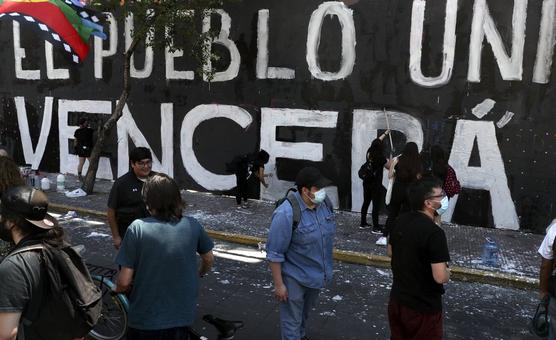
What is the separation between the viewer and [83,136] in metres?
12.6

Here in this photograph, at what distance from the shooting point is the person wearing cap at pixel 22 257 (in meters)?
2.35

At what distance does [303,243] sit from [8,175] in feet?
7.55

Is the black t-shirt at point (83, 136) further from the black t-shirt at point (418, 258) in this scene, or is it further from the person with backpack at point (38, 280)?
the black t-shirt at point (418, 258)

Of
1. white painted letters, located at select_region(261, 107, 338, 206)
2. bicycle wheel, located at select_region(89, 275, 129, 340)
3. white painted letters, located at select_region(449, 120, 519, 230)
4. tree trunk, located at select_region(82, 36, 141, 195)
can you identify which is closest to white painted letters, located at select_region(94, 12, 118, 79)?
tree trunk, located at select_region(82, 36, 141, 195)

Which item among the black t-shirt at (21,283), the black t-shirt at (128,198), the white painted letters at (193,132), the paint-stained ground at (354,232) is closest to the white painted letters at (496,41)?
the paint-stained ground at (354,232)

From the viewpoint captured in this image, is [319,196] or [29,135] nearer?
[319,196]

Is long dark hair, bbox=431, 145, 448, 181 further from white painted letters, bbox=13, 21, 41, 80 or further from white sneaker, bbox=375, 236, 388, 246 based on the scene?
white painted letters, bbox=13, 21, 41, 80

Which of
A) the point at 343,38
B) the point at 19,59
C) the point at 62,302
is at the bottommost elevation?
the point at 62,302

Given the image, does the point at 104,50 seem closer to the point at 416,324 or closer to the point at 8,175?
the point at 8,175

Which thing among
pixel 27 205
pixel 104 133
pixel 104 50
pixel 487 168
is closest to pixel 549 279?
pixel 27 205

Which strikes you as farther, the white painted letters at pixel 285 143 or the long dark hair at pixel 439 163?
the white painted letters at pixel 285 143

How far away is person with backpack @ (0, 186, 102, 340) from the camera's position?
93.0 inches

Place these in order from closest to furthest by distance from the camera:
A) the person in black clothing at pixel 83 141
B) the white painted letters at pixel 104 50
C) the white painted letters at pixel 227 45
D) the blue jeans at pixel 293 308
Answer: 1. the blue jeans at pixel 293 308
2. the white painted letters at pixel 227 45
3. the person in black clothing at pixel 83 141
4. the white painted letters at pixel 104 50

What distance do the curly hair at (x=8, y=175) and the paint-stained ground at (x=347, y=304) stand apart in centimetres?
240
